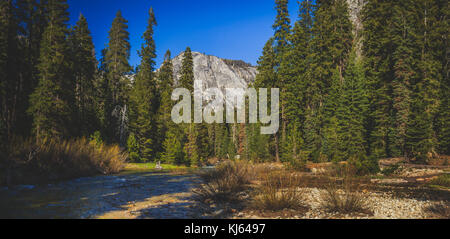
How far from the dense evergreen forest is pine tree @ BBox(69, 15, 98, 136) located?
0.16m

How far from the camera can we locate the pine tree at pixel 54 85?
23188 millimetres

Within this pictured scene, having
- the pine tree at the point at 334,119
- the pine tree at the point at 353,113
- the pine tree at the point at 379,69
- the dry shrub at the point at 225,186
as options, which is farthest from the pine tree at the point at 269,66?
the dry shrub at the point at 225,186

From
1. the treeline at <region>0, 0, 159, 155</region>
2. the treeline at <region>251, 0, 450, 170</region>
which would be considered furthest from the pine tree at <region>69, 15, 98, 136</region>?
the treeline at <region>251, 0, 450, 170</region>

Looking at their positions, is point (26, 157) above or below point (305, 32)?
below

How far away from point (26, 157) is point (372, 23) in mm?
34521

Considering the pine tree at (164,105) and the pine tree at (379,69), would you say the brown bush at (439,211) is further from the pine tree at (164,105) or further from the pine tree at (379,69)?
the pine tree at (164,105)

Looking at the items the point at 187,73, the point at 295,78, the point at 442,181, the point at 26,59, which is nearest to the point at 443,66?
the point at 295,78

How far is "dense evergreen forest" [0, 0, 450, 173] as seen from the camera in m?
23.2

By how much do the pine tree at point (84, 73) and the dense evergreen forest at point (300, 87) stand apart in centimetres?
16

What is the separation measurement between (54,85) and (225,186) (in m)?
23.0

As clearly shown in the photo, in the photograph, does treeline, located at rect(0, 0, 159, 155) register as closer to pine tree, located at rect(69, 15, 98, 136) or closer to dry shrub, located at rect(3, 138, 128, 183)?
pine tree, located at rect(69, 15, 98, 136)
